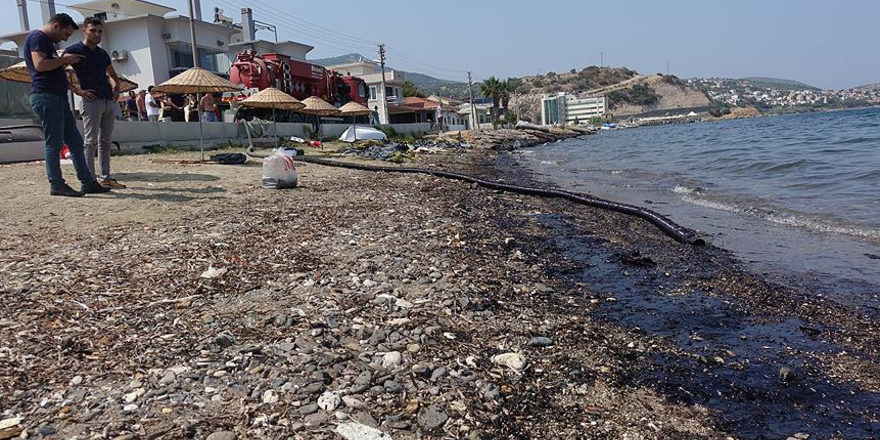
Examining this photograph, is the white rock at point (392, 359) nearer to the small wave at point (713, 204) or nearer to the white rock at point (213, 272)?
the white rock at point (213, 272)

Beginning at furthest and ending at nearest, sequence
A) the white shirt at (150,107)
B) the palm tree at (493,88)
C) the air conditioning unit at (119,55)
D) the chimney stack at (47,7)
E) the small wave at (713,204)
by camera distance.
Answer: the palm tree at (493,88)
the chimney stack at (47,7)
the air conditioning unit at (119,55)
the white shirt at (150,107)
the small wave at (713,204)

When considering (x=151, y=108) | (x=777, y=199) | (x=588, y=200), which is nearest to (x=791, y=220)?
(x=777, y=199)

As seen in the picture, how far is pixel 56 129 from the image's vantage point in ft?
23.1

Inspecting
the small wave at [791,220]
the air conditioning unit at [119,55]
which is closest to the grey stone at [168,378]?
the small wave at [791,220]

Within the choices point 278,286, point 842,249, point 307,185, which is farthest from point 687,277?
point 307,185

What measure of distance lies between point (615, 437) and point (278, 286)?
2.82 meters

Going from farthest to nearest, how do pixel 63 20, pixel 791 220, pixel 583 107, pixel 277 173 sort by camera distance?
pixel 583 107
pixel 277 173
pixel 791 220
pixel 63 20

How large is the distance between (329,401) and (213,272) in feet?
7.87

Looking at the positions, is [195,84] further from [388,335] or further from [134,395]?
[134,395]

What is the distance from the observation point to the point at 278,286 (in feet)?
14.8

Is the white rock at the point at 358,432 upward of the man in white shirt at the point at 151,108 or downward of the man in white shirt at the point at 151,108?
downward

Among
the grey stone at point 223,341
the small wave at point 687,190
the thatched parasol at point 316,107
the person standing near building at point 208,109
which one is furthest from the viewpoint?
the thatched parasol at point 316,107

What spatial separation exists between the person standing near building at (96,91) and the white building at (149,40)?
29.7m

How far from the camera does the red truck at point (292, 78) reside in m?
24.1
